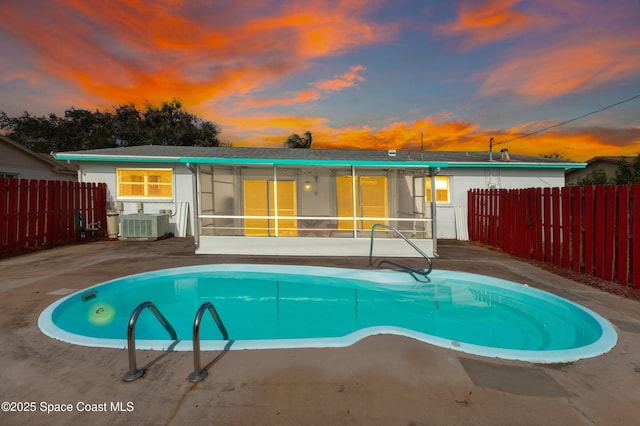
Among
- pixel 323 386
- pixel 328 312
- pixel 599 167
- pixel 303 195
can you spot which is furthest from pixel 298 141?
pixel 323 386

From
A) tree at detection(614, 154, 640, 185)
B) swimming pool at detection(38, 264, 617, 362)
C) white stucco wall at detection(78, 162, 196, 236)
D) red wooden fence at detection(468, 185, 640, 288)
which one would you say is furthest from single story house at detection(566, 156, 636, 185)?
white stucco wall at detection(78, 162, 196, 236)

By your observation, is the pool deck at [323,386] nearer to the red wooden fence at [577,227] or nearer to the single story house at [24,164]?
the red wooden fence at [577,227]

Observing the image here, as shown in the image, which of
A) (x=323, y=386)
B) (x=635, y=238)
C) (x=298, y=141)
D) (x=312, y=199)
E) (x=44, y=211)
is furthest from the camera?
(x=298, y=141)

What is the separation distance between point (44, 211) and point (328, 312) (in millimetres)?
10718

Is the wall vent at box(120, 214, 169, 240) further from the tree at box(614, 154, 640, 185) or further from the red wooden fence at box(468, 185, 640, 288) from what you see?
the tree at box(614, 154, 640, 185)

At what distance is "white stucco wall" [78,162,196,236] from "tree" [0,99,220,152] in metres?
21.7

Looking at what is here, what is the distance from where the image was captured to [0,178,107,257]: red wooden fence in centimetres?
908

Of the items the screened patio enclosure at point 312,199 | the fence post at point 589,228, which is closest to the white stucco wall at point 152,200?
the screened patio enclosure at point 312,199

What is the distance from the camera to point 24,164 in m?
16.4

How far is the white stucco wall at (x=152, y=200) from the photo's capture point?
12891 mm

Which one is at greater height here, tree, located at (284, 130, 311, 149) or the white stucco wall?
tree, located at (284, 130, 311, 149)

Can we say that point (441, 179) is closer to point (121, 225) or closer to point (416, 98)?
point (416, 98)

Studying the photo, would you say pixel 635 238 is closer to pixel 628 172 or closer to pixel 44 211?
pixel 44 211

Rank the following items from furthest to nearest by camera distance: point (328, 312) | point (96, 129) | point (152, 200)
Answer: point (96, 129) < point (152, 200) < point (328, 312)
